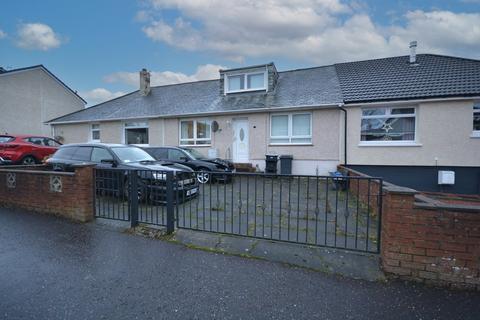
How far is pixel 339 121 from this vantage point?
11.3m

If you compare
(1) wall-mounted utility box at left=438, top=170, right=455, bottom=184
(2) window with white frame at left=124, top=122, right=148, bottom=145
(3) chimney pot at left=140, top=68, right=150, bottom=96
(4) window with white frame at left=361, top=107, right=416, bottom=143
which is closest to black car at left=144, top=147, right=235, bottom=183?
(2) window with white frame at left=124, top=122, right=148, bottom=145

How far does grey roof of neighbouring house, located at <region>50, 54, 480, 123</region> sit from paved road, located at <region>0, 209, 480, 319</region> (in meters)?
9.49

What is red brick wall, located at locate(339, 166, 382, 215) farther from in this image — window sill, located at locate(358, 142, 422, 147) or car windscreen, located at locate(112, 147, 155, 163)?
car windscreen, located at locate(112, 147, 155, 163)

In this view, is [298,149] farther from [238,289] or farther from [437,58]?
[238,289]

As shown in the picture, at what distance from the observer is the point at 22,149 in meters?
11.0

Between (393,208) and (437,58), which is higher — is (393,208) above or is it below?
below

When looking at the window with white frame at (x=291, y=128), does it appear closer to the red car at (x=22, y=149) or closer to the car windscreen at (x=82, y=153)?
the car windscreen at (x=82, y=153)

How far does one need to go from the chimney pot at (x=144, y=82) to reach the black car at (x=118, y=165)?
39.7 feet

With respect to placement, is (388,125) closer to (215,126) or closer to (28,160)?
(215,126)

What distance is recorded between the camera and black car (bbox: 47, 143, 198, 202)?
5.24m

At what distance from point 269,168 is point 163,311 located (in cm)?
974

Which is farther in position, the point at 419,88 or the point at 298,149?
the point at 298,149

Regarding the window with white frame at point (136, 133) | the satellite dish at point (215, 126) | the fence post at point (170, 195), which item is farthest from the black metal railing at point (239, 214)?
the window with white frame at point (136, 133)

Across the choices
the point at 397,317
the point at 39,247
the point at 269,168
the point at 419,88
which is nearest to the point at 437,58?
the point at 419,88
